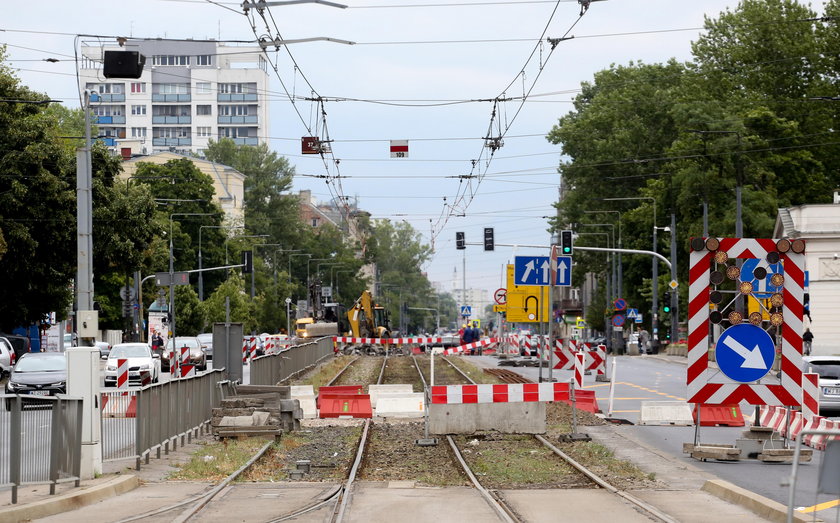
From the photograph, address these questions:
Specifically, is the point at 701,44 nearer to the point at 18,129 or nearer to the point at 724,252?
the point at 18,129

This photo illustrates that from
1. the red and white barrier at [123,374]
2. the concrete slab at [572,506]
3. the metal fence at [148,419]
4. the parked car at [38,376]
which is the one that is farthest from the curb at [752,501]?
the parked car at [38,376]

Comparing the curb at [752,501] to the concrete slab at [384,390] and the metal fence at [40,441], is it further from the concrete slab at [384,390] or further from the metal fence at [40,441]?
the concrete slab at [384,390]

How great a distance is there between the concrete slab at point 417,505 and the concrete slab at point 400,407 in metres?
12.1

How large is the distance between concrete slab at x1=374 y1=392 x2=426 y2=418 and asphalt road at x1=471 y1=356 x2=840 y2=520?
400 cm

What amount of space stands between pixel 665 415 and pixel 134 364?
1997cm

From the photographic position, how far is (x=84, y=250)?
60.3 ft

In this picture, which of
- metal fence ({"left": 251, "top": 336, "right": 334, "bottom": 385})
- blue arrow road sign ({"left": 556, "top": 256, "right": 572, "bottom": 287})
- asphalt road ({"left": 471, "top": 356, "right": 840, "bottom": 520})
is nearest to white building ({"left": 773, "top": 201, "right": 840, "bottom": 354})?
asphalt road ({"left": 471, "top": 356, "right": 840, "bottom": 520})

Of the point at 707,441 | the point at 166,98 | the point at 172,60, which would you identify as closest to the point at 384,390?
the point at 707,441

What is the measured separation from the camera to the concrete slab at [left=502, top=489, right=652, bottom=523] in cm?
1192

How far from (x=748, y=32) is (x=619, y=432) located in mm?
51506

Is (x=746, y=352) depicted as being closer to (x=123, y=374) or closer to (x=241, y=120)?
(x=123, y=374)

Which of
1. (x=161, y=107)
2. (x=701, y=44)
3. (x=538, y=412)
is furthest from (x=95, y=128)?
(x=538, y=412)

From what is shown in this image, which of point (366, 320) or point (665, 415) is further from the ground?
point (366, 320)

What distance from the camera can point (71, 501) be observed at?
42.4ft
